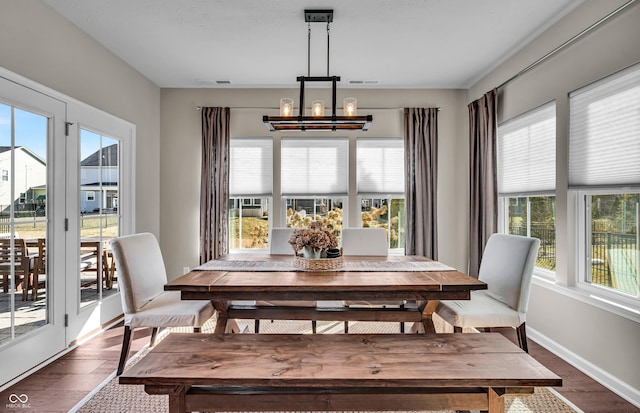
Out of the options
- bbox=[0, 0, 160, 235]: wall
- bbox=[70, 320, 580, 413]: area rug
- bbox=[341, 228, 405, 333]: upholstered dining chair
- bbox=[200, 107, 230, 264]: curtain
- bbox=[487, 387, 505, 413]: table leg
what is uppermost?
bbox=[0, 0, 160, 235]: wall

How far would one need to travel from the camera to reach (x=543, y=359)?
2732mm

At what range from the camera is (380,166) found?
4.45 m

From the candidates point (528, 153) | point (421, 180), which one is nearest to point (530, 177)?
point (528, 153)

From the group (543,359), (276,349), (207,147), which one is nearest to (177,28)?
(207,147)

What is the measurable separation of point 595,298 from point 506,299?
59cm

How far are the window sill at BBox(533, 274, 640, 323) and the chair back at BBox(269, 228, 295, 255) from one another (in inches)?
A: 88.8

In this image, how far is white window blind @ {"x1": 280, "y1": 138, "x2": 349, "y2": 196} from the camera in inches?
174

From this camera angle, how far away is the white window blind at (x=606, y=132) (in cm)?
221

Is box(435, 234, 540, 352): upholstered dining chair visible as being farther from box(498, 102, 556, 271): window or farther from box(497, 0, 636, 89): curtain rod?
box(497, 0, 636, 89): curtain rod

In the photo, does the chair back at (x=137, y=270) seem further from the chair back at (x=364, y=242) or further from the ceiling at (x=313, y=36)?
the ceiling at (x=313, y=36)

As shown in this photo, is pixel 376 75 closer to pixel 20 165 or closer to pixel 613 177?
pixel 613 177

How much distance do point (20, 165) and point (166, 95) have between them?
89.7 inches

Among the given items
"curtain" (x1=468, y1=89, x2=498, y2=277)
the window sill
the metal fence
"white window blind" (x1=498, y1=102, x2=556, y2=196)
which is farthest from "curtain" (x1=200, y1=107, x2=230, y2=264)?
the metal fence

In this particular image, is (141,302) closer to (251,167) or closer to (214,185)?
(214,185)
